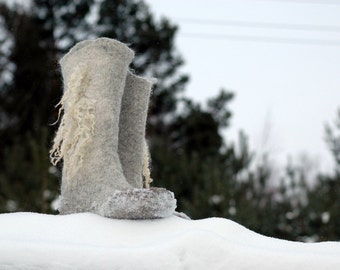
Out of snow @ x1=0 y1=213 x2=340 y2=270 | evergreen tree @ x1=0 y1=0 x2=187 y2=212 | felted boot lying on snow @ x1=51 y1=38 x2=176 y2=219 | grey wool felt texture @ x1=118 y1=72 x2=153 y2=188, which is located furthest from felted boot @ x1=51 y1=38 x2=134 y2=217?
evergreen tree @ x1=0 y1=0 x2=187 y2=212

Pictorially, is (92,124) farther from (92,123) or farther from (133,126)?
(133,126)

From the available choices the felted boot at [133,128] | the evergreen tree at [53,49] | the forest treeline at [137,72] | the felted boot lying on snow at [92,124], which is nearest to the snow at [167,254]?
the felted boot lying on snow at [92,124]

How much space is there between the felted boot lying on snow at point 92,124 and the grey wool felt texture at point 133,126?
0.13m

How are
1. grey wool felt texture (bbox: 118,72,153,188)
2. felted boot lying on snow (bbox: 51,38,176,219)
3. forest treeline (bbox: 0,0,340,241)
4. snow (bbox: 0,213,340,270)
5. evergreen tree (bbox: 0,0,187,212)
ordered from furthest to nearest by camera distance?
evergreen tree (bbox: 0,0,187,212), forest treeline (bbox: 0,0,340,241), grey wool felt texture (bbox: 118,72,153,188), felted boot lying on snow (bbox: 51,38,176,219), snow (bbox: 0,213,340,270)

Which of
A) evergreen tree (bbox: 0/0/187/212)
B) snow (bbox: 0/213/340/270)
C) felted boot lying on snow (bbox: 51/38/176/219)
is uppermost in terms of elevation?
evergreen tree (bbox: 0/0/187/212)

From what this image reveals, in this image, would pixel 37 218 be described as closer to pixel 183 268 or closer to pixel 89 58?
pixel 183 268

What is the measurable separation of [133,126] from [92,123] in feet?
0.79

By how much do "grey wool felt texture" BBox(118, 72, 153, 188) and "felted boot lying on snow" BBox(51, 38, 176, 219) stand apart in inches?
5.0

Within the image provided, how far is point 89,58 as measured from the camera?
1797mm

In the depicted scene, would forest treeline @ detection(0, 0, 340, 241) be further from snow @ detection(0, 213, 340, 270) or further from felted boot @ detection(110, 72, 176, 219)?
snow @ detection(0, 213, 340, 270)

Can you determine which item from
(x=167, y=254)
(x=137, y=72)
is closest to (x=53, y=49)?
(x=137, y=72)

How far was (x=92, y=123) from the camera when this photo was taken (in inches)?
68.5

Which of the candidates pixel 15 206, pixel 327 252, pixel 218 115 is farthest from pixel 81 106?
pixel 218 115

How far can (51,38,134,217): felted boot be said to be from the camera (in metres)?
1.71
